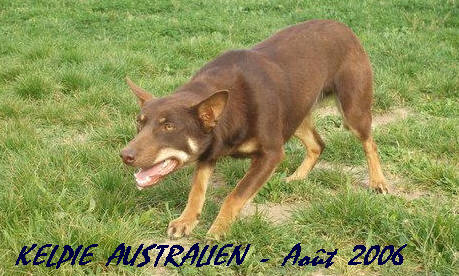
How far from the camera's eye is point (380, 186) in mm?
4477

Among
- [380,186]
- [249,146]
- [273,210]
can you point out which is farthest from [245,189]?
[380,186]

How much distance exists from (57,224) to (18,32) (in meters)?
6.29

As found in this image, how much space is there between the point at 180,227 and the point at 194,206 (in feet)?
0.76

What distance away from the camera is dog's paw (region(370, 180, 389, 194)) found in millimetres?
4430

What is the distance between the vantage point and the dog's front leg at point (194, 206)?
3.68 m

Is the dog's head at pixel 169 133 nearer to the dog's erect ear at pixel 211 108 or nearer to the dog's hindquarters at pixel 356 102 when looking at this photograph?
the dog's erect ear at pixel 211 108

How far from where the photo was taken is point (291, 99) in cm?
421

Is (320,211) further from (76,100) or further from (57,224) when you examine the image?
Result: (76,100)

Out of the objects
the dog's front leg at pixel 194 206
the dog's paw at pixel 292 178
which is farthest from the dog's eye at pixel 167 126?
the dog's paw at pixel 292 178

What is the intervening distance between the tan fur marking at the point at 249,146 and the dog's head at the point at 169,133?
0.34 metres

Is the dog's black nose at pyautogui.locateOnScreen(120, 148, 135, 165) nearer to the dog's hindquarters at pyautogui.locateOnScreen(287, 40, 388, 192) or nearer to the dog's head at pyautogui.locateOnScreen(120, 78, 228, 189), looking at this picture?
the dog's head at pyautogui.locateOnScreen(120, 78, 228, 189)

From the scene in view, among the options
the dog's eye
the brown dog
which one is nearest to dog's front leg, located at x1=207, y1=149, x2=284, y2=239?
the brown dog

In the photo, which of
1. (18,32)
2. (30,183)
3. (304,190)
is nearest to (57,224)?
(30,183)

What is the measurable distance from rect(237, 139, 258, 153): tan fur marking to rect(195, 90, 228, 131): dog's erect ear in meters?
0.40
